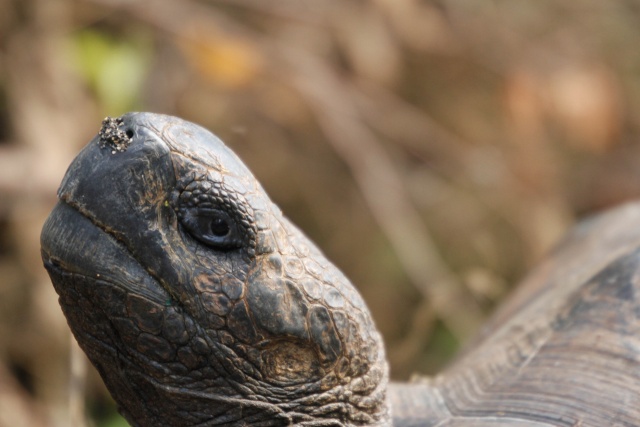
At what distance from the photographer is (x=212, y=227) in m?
1.44

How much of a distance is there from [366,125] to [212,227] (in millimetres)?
3583

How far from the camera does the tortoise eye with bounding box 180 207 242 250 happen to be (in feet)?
4.66

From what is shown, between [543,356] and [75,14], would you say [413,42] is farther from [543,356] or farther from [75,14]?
[543,356]

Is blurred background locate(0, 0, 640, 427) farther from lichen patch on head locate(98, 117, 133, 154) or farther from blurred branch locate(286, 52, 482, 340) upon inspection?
lichen patch on head locate(98, 117, 133, 154)

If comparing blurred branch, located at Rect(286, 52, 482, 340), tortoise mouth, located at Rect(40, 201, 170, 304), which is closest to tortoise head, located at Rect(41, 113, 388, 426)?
tortoise mouth, located at Rect(40, 201, 170, 304)

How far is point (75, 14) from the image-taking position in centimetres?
423

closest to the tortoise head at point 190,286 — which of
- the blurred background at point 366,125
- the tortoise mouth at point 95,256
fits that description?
the tortoise mouth at point 95,256

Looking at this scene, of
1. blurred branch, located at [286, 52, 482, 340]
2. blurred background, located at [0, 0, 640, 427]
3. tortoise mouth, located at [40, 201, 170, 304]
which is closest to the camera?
tortoise mouth, located at [40, 201, 170, 304]

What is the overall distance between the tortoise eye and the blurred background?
0.95 m

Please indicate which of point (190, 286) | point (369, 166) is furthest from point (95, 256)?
point (369, 166)

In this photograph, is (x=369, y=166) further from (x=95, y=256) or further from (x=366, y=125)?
(x=95, y=256)

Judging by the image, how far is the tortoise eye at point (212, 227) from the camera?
142 centimetres

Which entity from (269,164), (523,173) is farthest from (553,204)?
(269,164)

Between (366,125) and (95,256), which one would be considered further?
(366,125)
